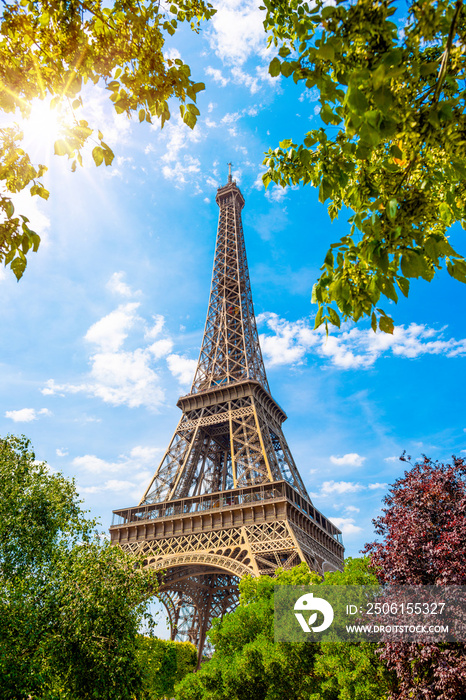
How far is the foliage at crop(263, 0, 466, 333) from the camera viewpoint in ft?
9.88

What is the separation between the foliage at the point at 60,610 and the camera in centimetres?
1156

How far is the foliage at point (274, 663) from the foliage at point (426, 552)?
2.36m

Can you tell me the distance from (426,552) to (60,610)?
9.75 meters

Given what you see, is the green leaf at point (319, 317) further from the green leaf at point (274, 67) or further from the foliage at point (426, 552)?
the foliage at point (426, 552)

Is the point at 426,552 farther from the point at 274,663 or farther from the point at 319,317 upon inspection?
the point at 319,317

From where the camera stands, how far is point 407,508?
13.4 meters

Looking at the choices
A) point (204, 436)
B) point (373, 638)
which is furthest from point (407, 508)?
point (204, 436)

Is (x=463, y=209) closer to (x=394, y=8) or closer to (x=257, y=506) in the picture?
(x=394, y=8)

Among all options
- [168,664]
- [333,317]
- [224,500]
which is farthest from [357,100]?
[168,664]

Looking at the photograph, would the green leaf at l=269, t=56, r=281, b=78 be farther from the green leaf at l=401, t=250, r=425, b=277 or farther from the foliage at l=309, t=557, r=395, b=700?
the foliage at l=309, t=557, r=395, b=700

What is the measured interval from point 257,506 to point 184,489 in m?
8.27

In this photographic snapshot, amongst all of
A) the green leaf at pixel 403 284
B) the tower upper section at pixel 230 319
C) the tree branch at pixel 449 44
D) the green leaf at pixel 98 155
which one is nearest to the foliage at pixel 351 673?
the green leaf at pixel 403 284

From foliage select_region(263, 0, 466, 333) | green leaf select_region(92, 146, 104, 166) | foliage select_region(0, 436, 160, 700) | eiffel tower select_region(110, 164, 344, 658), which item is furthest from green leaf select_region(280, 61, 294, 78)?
eiffel tower select_region(110, 164, 344, 658)
